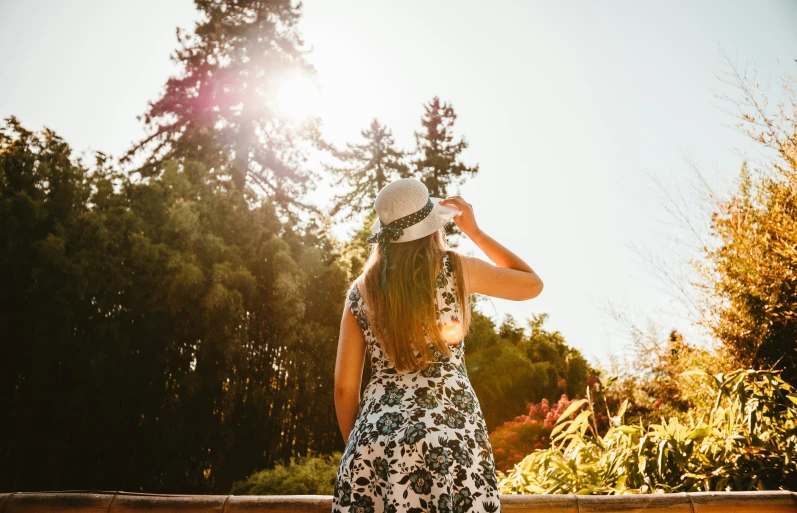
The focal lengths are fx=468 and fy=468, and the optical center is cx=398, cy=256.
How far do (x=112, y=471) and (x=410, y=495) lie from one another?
4.77m

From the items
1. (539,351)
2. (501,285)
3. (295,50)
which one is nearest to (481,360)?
(539,351)

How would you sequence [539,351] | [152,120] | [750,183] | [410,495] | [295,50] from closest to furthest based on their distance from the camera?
[410,495] → [750,183] → [539,351] → [152,120] → [295,50]

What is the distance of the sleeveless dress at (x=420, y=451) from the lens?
0.91 meters

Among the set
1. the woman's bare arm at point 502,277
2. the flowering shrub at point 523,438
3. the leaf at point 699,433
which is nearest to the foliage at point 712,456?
the leaf at point 699,433

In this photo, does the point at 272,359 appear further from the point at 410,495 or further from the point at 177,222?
the point at 410,495

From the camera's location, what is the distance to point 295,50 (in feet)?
30.6

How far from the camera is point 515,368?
23.4 ft

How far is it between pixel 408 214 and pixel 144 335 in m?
4.44

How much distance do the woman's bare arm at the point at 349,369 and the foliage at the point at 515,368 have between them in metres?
5.35

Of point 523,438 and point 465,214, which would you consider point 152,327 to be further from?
point 465,214

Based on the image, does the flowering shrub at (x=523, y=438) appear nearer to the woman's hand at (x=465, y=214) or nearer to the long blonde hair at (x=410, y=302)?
the woman's hand at (x=465, y=214)

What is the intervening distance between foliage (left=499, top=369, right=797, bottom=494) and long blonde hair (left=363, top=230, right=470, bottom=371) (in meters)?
1.52

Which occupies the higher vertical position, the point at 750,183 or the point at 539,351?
the point at 750,183

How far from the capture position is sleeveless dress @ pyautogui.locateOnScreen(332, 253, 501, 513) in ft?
2.97
